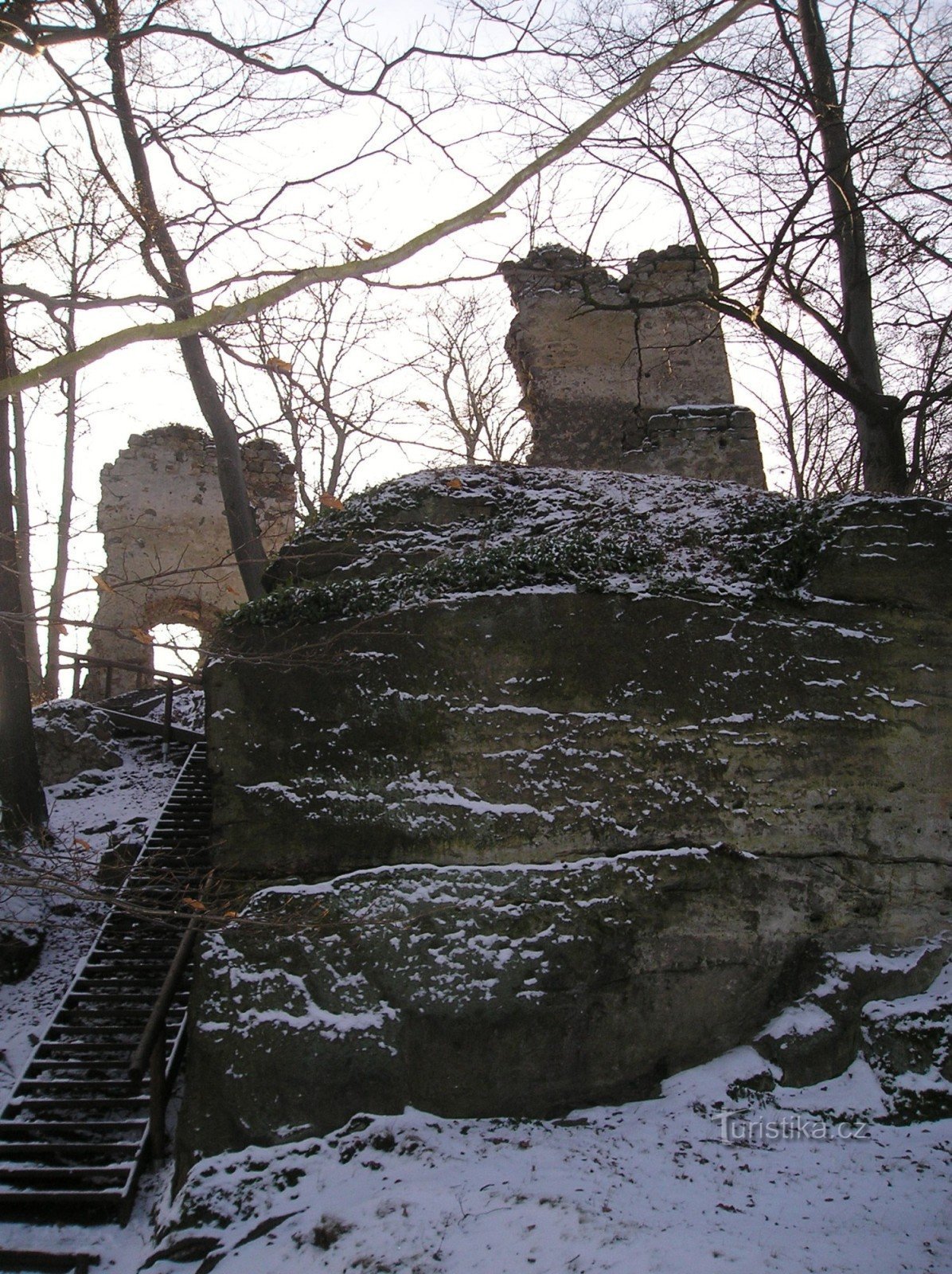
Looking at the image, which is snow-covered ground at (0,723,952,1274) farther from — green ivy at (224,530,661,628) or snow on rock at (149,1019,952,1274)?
green ivy at (224,530,661,628)

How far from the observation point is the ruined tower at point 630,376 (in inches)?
376

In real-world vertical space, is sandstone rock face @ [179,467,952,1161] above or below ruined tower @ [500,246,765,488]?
below

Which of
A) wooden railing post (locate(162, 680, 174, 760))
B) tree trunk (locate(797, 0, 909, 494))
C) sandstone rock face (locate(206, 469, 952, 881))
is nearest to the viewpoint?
sandstone rock face (locate(206, 469, 952, 881))

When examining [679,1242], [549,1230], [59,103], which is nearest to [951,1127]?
[679,1242]

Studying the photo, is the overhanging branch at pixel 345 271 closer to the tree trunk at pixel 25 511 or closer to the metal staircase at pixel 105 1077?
the metal staircase at pixel 105 1077

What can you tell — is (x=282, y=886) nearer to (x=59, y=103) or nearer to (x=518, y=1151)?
(x=518, y=1151)

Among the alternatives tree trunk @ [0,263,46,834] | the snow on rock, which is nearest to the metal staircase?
the snow on rock

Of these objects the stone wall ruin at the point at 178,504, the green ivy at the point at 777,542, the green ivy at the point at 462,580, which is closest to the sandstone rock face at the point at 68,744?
the green ivy at the point at 462,580

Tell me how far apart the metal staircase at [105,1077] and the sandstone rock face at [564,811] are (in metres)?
0.51

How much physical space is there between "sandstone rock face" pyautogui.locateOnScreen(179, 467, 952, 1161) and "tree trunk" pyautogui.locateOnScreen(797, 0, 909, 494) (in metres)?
2.22

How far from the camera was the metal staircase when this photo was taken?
454cm

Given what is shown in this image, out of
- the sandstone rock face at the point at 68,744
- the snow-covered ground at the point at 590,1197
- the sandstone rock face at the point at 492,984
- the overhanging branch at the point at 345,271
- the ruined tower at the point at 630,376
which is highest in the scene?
the ruined tower at the point at 630,376

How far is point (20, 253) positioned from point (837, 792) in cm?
Answer: 672

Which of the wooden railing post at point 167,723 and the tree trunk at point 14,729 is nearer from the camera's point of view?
the tree trunk at point 14,729
